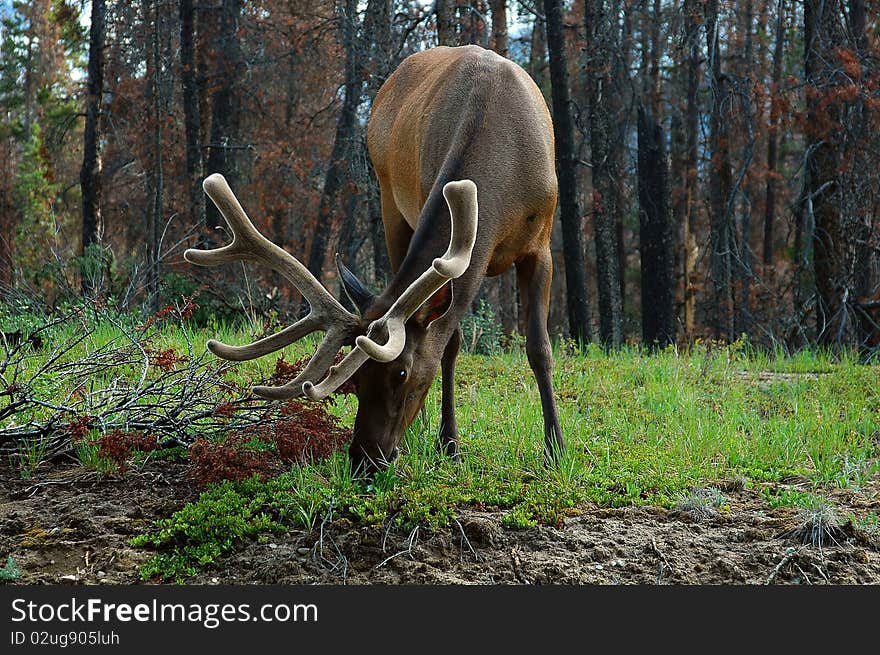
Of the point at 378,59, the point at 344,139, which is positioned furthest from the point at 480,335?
the point at 344,139

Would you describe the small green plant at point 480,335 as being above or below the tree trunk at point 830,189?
below

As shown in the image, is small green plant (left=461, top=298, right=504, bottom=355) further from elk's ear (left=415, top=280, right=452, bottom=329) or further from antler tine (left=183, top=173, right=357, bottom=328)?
antler tine (left=183, top=173, right=357, bottom=328)

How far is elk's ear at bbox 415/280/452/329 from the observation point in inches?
166

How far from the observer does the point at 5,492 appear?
4.43m

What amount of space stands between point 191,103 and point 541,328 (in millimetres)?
12459

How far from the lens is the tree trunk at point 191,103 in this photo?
49.9ft

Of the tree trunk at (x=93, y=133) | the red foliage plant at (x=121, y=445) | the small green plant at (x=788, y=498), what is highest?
the tree trunk at (x=93, y=133)

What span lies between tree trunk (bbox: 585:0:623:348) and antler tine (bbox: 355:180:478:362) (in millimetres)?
9292

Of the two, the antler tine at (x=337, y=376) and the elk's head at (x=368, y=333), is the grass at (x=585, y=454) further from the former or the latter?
the antler tine at (x=337, y=376)

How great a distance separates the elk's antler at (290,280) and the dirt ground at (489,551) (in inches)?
A: 29.2

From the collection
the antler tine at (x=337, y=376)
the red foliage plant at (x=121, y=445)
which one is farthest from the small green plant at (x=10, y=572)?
the antler tine at (x=337, y=376)

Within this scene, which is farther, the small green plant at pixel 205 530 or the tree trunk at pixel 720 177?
the tree trunk at pixel 720 177

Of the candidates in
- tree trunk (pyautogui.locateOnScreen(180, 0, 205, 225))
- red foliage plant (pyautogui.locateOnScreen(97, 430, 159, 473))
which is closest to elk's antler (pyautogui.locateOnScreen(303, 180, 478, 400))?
red foliage plant (pyautogui.locateOnScreen(97, 430, 159, 473))

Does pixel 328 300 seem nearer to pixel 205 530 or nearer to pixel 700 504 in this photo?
pixel 205 530
